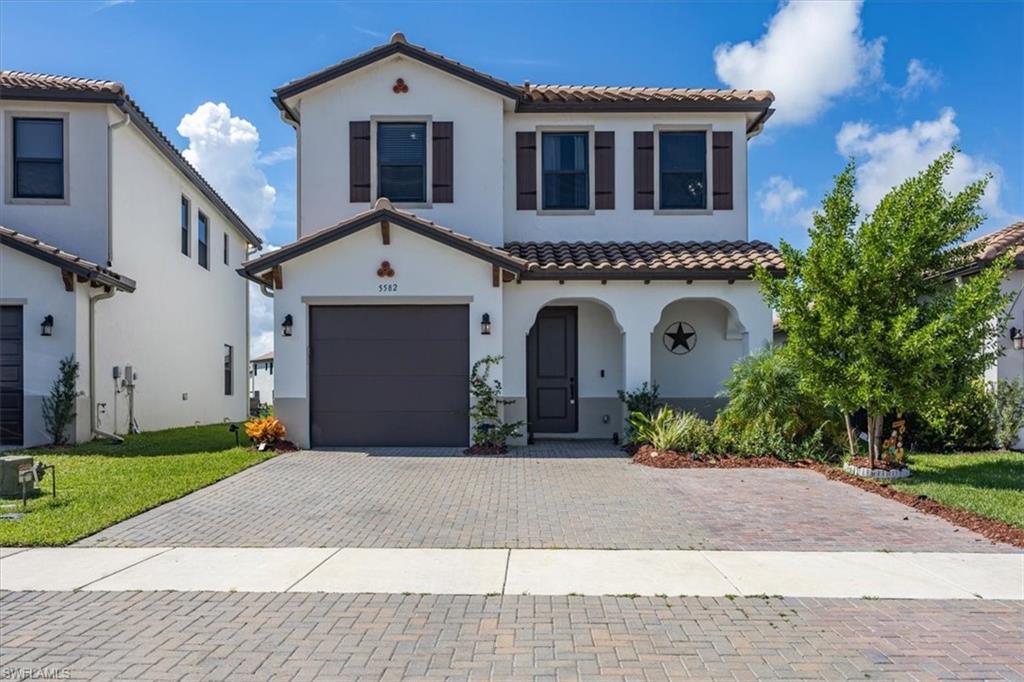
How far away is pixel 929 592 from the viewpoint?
5.09 m

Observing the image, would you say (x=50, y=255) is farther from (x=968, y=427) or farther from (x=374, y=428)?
(x=968, y=427)

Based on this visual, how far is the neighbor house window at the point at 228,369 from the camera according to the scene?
2225 centimetres

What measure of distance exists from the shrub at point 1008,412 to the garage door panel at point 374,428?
10.0 m

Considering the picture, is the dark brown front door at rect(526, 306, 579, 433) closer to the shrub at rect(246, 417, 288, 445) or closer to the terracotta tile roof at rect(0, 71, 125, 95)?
the shrub at rect(246, 417, 288, 445)

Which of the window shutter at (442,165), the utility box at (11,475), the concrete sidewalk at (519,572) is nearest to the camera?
the concrete sidewalk at (519,572)

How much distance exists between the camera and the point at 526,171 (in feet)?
49.2

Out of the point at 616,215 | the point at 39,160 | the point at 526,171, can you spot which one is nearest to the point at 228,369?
the point at 39,160

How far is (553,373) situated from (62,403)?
9649mm

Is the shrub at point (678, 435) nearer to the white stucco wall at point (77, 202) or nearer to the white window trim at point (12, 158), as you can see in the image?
the white stucco wall at point (77, 202)

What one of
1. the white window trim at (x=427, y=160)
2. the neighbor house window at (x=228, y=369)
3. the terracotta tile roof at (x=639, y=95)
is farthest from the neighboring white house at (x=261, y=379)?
the terracotta tile roof at (x=639, y=95)

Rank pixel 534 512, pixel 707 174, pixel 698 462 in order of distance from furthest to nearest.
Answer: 1. pixel 707 174
2. pixel 698 462
3. pixel 534 512

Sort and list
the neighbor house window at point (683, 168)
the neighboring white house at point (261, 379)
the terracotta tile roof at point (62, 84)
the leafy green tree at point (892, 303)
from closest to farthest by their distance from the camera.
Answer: the leafy green tree at point (892, 303), the terracotta tile roof at point (62, 84), the neighbor house window at point (683, 168), the neighboring white house at point (261, 379)

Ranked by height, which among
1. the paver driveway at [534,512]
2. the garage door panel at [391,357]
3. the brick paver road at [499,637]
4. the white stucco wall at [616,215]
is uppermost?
the white stucco wall at [616,215]

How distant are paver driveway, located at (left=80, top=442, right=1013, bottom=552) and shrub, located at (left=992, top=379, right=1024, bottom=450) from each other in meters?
4.72
